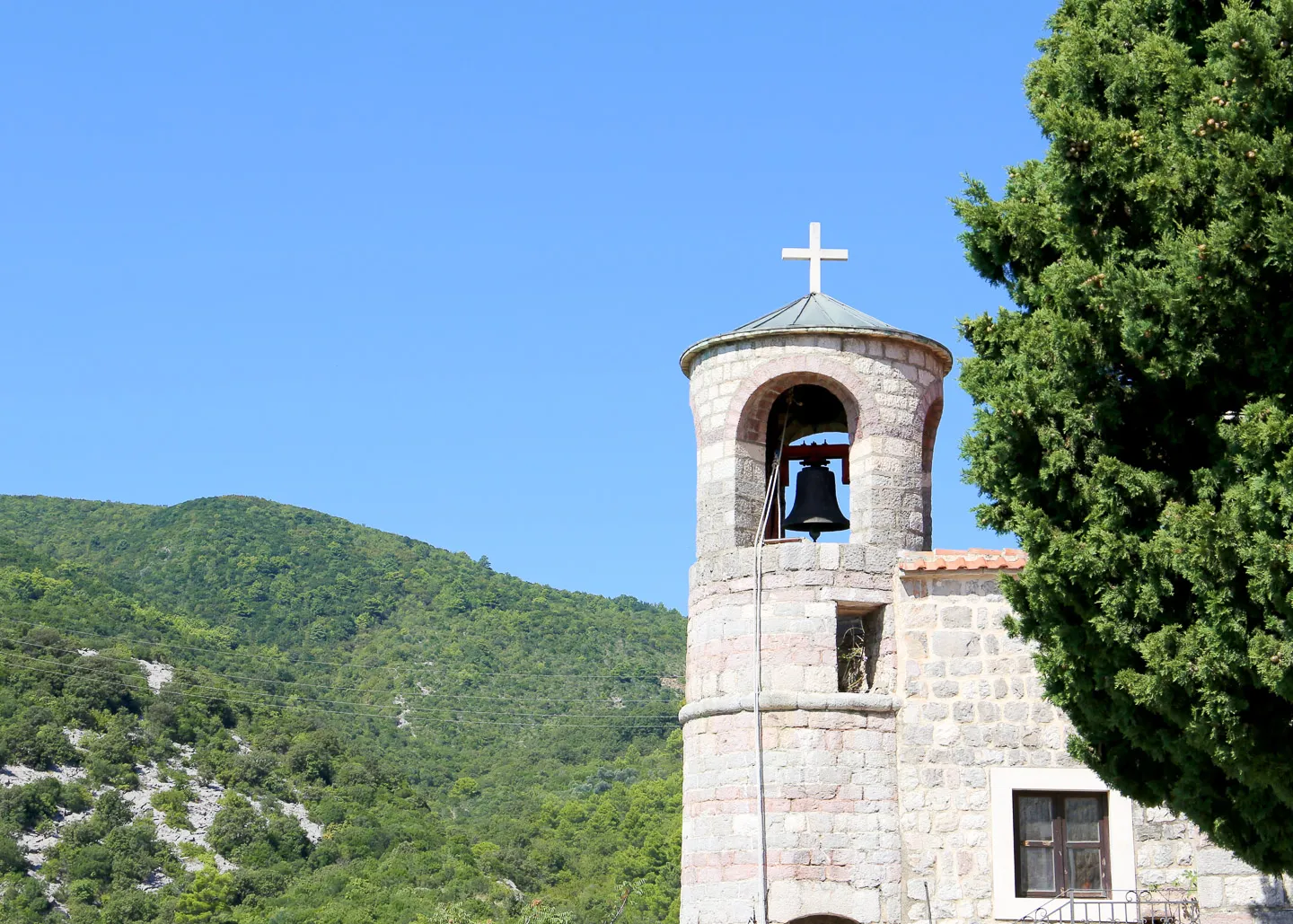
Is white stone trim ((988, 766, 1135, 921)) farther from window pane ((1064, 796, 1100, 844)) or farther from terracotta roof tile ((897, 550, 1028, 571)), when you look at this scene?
terracotta roof tile ((897, 550, 1028, 571))

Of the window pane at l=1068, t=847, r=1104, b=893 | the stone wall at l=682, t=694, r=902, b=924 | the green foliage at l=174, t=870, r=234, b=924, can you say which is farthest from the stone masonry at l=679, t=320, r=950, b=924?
the green foliage at l=174, t=870, r=234, b=924

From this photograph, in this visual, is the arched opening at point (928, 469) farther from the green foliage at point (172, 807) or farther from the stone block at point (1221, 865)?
the green foliage at point (172, 807)

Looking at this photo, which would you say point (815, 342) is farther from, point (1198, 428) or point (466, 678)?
point (466, 678)

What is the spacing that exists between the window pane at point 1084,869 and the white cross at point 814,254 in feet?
17.1

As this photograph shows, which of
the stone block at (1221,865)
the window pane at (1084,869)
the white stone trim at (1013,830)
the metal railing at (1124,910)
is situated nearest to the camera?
the stone block at (1221,865)

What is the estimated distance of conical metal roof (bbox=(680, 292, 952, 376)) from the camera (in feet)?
44.7

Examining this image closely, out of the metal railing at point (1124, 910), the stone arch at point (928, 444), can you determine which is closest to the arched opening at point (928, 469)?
the stone arch at point (928, 444)

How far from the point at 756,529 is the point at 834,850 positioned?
2.71 meters

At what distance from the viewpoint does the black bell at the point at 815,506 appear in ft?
45.9

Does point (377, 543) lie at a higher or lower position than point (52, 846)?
higher

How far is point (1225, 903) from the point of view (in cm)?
1158

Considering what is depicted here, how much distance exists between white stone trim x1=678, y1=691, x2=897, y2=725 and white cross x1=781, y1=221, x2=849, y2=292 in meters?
3.71

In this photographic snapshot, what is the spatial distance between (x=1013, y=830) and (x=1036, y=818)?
0.86 ft

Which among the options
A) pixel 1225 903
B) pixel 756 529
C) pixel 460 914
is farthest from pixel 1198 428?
pixel 460 914
